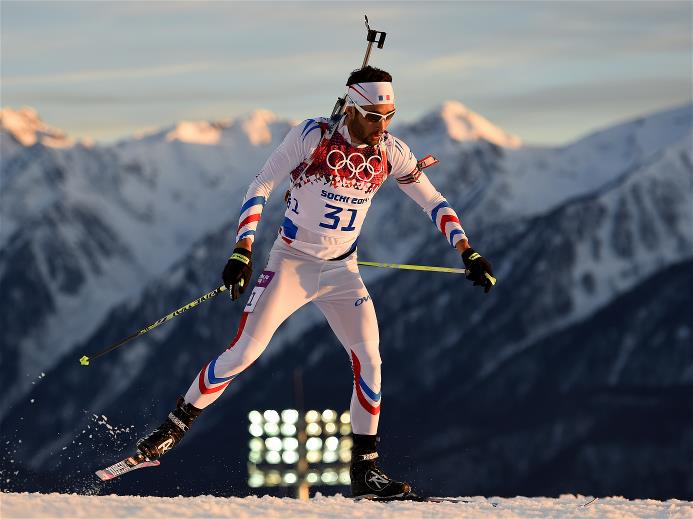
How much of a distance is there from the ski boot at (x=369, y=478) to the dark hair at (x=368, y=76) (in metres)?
3.22

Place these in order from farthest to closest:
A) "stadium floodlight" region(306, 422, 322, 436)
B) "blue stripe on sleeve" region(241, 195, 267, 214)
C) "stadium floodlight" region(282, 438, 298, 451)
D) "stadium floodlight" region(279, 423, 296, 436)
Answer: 1. "stadium floodlight" region(282, 438, 298, 451)
2. "stadium floodlight" region(279, 423, 296, 436)
3. "stadium floodlight" region(306, 422, 322, 436)
4. "blue stripe on sleeve" region(241, 195, 267, 214)

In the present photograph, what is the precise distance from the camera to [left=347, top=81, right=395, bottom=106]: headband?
454 inches

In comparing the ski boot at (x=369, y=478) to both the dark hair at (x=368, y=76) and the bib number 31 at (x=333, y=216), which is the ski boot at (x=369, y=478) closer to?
the bib number 31 at (x=333, y=216)

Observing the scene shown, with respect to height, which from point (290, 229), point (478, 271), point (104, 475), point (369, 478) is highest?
point (290, 229)

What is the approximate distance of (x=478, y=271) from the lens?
12.0 meters

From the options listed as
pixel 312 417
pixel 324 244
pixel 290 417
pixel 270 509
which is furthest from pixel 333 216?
pixel 290 417

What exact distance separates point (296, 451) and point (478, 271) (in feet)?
55.1

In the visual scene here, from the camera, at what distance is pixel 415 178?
1227cm

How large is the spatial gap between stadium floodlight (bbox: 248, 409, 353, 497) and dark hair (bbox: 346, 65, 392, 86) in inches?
561

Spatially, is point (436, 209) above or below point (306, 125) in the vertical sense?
below

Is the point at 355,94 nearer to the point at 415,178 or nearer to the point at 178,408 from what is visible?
the point at 415,178

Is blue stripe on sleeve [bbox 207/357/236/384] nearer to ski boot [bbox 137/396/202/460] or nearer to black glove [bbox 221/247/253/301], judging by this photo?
ski boot [bbox 137/396/202/460]

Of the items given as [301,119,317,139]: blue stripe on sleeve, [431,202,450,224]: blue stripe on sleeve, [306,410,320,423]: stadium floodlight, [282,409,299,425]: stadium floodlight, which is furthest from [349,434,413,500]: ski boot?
[282,409,299,425]: stadium floodlight

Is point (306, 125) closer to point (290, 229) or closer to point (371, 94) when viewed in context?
point (371, 94)
